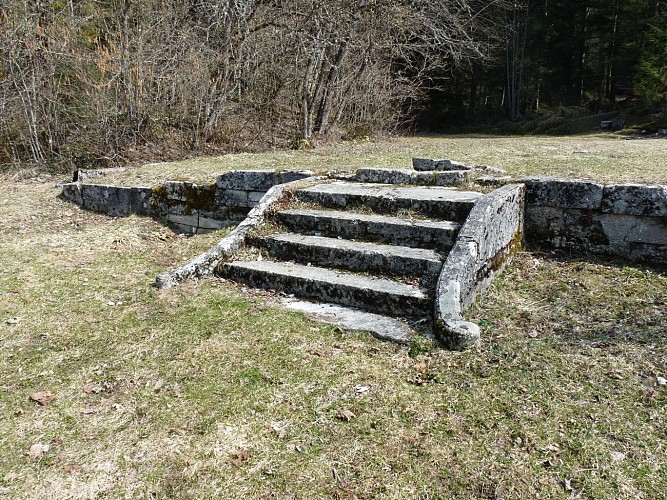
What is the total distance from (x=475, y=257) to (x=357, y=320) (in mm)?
1088

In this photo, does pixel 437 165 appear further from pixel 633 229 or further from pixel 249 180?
pixel 633 229

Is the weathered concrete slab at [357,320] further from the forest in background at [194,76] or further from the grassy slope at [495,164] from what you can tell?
the forest in background at [194,76]

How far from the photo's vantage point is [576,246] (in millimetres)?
5133

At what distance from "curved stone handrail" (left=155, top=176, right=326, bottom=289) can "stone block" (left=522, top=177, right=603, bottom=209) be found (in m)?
2.65

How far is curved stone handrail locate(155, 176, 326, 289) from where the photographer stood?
14.9ft

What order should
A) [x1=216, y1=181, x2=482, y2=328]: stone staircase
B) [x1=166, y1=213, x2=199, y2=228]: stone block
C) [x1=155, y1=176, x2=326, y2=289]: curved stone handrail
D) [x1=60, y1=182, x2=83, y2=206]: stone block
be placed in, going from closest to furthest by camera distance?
[x1=216, y1=181, x2=482, y2=328]: stone staircase
[x1=155, y1=176, x2=326, y2=289]: curved stone handrail
[x1=166, y1=213, x2=199, y2=228]: stone block
[x1=60, y1=182, x2=83, y2=206]: stone block

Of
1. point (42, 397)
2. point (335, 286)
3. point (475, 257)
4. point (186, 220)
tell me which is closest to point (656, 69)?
point (186, 220)

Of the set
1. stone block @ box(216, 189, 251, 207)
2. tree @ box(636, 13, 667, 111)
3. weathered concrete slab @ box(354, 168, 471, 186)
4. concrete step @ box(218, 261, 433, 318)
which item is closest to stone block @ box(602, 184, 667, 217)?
weathered concrete slab @ box(354, 168, 471, 186)

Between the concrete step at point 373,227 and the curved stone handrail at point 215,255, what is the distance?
0.24m

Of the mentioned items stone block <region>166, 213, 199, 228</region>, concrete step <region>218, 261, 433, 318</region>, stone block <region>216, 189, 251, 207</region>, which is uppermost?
stone block <region>216, 189, 251, 207</region>

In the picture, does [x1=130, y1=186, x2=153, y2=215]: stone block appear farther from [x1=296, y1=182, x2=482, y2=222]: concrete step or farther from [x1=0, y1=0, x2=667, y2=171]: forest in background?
[x1=0, y1=0, x2=667, y2=171]: forest in background

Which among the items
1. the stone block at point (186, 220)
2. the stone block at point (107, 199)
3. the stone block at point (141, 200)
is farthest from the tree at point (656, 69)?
the stone block at point (107, 199)

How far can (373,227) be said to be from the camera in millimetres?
4852

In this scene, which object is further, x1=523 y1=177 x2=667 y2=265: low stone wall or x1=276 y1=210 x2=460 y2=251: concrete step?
x1=523 y1=177 x2=667 y2=265: low stone wall
